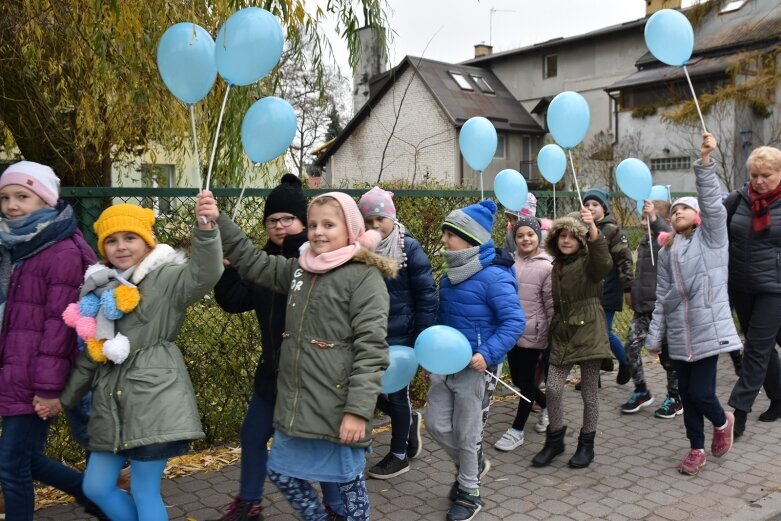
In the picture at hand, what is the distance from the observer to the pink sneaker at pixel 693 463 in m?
4.61

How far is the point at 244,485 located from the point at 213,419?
55.9 inches

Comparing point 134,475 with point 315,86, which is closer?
point 134,475

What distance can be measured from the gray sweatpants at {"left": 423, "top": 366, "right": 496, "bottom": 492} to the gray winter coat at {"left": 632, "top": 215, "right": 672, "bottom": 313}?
264cm

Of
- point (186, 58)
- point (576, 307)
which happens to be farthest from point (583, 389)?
point (186, 58)

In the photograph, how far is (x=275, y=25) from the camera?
3355 millimetres

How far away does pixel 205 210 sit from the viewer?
297 centimetres

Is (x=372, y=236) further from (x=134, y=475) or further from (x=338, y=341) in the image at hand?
(x=134, y=475)

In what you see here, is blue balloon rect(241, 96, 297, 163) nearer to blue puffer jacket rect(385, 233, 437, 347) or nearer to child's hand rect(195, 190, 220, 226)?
child's hand rect(195, 190, 220, 226)

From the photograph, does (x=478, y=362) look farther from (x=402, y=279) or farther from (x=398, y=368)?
(x=402, y=279)

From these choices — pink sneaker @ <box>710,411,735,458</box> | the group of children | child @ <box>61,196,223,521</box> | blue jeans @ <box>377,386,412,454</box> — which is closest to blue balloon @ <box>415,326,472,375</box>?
the group of children

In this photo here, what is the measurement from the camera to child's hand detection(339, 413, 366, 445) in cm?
295

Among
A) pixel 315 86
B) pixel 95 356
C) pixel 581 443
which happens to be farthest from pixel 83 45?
pixel 581 443

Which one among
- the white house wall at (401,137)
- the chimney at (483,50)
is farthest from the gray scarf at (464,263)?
the chimney at (483,50)

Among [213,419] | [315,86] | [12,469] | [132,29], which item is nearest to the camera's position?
[12,469]
